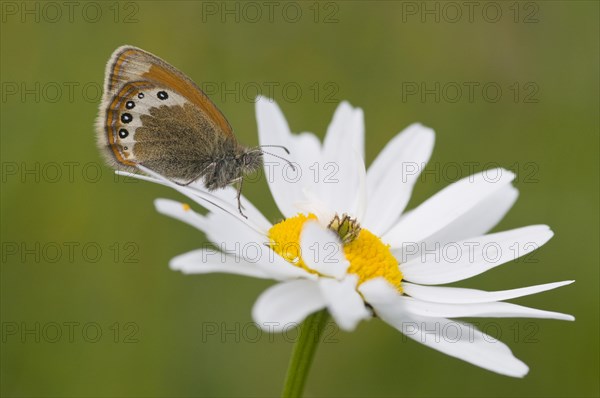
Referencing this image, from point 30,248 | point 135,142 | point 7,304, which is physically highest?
point 135,142

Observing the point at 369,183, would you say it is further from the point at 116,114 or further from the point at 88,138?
the point at 88,138

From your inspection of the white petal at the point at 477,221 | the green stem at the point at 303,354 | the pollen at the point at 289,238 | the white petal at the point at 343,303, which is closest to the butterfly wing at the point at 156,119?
the pollen at the point at 289,238

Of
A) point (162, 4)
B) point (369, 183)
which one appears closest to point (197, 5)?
point (162, 4)

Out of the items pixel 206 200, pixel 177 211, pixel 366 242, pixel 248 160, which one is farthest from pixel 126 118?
pixel 177 211

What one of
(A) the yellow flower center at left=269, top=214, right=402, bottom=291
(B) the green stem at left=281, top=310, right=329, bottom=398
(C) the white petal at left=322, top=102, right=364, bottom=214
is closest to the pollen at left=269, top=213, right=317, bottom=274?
(A) the yellow flower center at left=269, top=214, right=402, bottom=291

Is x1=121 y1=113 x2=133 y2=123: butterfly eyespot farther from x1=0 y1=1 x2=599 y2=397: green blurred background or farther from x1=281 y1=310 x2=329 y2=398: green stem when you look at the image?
x1=281 y1=310 x2=329 y2=398: green stem

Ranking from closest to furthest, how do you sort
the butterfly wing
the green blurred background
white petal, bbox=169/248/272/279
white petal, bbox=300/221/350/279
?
white petal, bbox=169/248/272/279 → white petal, bbox=300/221/350/279 → the butterfly wing → the green blurred background
